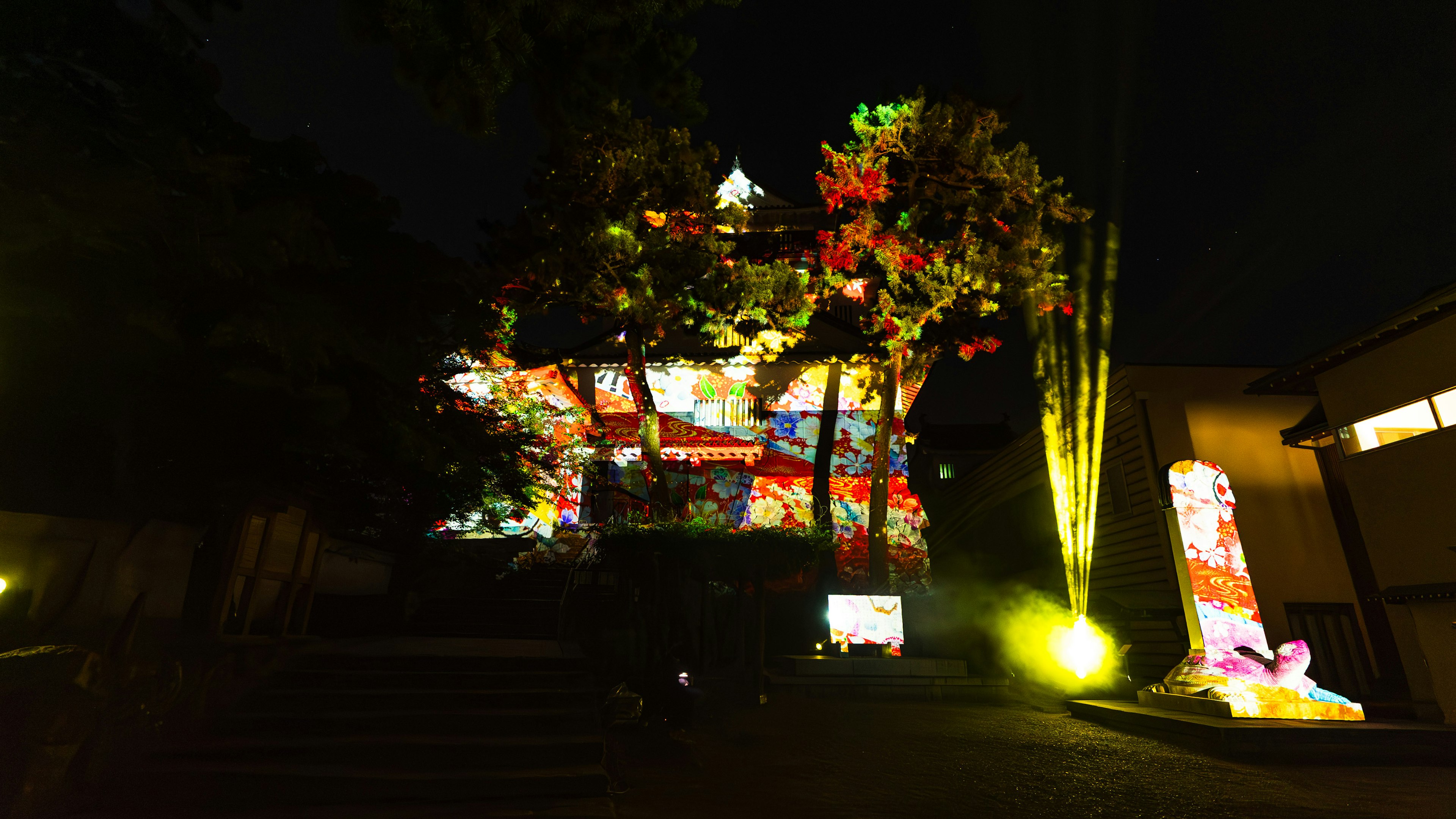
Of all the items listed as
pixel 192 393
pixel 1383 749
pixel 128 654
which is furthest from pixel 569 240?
pixel 1383 749

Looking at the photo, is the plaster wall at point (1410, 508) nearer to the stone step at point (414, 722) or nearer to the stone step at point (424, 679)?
the stone step at point (414, 722)

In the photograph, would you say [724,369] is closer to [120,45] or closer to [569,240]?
[569,240]

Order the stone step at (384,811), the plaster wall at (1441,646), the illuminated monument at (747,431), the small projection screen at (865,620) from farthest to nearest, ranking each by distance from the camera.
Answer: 1. the illuminated monument at (747,431)
2. the small projection screen at (865,620)
3. the plaster wall at (1441,646)
4. the stone step at (384,811)

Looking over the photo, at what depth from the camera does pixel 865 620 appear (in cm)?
1241

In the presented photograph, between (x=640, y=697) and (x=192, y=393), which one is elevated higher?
(x=192, y=393)

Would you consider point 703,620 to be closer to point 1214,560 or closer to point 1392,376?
point 1214,560

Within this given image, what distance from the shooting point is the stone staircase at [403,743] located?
15.0ft

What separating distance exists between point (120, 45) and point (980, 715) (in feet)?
38.0

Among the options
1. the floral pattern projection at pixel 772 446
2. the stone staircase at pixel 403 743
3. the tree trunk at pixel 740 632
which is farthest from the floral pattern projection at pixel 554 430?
the stone staircase at pixel 403 743

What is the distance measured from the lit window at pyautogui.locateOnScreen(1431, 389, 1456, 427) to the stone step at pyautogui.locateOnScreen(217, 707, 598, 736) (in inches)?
491

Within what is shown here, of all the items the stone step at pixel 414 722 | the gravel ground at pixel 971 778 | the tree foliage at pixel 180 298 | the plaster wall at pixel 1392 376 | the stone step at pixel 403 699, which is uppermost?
the plaster wall at pixel 1392 376

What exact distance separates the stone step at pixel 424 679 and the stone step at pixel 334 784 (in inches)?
42.4

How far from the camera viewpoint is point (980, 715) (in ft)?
31.1

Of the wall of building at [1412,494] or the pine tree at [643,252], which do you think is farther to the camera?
the pine tree at [643,252]
